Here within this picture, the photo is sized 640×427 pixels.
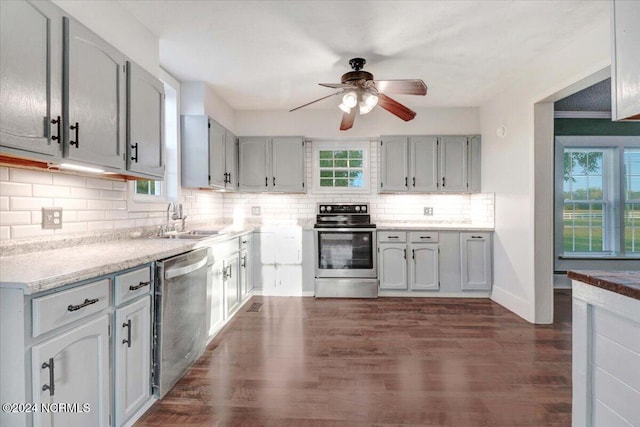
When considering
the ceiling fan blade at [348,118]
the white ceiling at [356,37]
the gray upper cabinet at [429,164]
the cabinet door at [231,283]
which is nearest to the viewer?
the white ceiling at [356,37]

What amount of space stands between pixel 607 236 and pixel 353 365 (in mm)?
4546

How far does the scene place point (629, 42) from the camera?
3.98 feet

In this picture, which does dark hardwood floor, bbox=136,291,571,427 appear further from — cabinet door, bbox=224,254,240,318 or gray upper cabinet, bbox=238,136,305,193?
gray upper cabinet, bbox=238,136,305,193

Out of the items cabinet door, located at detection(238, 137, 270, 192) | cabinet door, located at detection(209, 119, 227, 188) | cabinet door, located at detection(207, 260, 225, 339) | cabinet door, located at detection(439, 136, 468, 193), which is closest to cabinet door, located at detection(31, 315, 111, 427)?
cabinet door, located at detection(207, 260, 225, 339)

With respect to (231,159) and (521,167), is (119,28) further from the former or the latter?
(521,167)

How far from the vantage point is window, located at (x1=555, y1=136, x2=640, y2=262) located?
175 inches

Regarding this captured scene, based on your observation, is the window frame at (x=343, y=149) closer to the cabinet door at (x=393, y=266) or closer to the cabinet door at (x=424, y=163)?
the cabinet door at (x=424, y=163)

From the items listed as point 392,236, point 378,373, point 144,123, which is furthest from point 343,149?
point 378,373

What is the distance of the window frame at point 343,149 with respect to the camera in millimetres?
4660

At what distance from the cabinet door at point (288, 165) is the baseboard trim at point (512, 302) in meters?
2.83

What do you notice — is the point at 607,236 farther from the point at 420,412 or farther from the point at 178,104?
the point at 178,104

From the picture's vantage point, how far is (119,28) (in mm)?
2117

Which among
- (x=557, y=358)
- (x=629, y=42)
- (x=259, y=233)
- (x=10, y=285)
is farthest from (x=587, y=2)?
(x=259, y=233)

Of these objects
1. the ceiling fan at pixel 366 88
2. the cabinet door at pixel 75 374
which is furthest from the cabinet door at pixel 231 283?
the ceiling fan at pixel 366 88
